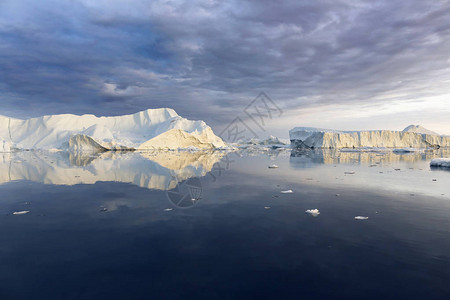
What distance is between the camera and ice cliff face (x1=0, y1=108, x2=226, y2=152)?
1980 inches

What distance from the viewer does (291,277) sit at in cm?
301

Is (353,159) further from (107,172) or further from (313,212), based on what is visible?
(107,172)

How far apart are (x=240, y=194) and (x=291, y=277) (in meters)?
4.97

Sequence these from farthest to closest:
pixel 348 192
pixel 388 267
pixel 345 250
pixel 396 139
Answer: pixel 396 139, pixel 348 192, pixel 345 250, pixel 388 267

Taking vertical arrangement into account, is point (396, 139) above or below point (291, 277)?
above

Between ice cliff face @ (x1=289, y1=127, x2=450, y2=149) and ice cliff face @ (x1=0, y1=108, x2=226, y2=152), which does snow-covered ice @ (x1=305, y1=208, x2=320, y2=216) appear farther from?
ice cliff face @ (x1=289, y1=127, x2=450, y2=149)

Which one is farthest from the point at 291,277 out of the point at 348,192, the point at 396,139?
the point at 396,139

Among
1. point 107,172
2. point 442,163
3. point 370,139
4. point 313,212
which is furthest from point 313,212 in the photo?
point 370,139

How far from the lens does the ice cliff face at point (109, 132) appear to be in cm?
5028

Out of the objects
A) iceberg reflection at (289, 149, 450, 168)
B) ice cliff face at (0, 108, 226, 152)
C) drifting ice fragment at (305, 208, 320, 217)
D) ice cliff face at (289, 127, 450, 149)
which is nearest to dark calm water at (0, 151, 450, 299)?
drifting ice fragment at (305, 208, 320, 217)

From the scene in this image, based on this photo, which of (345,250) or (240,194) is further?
(240,194)

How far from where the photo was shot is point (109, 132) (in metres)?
52.7

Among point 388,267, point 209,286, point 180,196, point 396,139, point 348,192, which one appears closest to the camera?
point 209,286

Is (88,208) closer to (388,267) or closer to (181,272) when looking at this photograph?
(181,272)
